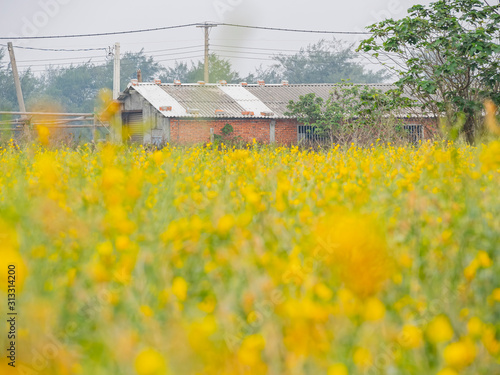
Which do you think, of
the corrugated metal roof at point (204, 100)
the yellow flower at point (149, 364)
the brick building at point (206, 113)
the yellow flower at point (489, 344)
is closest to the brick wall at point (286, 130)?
the brick building at point (206, 113)

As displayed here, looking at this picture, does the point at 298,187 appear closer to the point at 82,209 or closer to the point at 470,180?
→ the point at 470,180

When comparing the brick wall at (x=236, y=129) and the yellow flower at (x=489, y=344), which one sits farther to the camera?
the brick wall at (x=236, y=129)

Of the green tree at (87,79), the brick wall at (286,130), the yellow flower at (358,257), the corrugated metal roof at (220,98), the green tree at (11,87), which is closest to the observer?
the yellow flower at (358,257)

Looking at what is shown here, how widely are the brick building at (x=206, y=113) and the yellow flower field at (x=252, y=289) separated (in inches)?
869

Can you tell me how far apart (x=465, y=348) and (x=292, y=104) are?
2641cm

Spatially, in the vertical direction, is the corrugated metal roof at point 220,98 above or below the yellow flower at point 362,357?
above

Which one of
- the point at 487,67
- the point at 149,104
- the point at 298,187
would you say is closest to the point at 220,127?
the point at 149,104

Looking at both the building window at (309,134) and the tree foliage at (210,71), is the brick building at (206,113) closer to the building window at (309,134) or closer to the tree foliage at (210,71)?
the building window at (309,134)

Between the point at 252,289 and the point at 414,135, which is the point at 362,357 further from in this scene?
the point at 414,135

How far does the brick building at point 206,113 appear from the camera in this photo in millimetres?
25531

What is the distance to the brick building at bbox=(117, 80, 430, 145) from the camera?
25531 millimetres

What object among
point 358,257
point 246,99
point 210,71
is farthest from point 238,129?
point 358,257

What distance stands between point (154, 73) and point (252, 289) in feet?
173

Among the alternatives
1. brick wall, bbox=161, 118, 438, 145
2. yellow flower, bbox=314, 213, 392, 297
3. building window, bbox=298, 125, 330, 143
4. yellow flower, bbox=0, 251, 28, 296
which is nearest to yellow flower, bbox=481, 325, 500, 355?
yellow flower, bbox=314, 213, 392, 297
